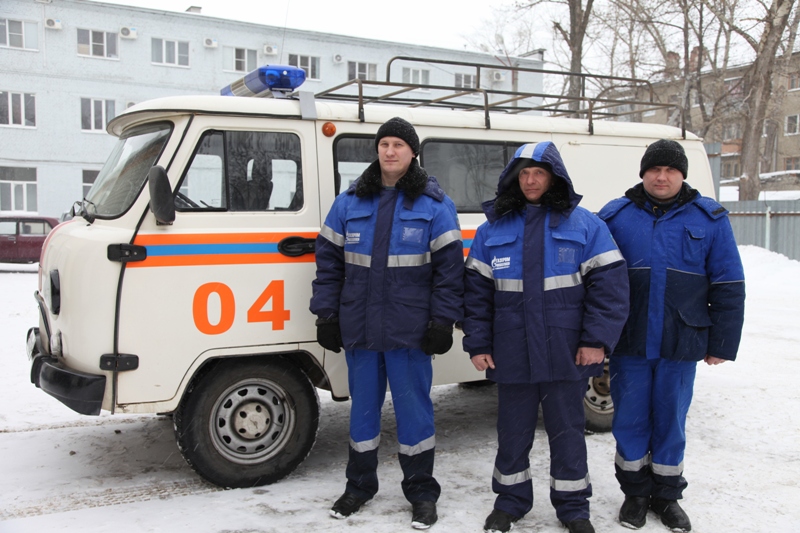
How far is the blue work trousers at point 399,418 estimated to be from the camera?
4.17 meters

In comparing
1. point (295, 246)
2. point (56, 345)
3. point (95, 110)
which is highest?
A: point (95, 110)

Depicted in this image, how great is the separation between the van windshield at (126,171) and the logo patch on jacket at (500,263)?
2127 mm

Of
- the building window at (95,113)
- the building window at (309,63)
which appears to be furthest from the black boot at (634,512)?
the building window at (309,63)

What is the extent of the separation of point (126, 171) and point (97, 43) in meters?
27.2

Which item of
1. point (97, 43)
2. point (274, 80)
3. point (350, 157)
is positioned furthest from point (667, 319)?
point (97, 43)

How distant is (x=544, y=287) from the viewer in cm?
387

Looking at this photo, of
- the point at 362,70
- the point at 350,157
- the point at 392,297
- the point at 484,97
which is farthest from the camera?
the point at 362,70

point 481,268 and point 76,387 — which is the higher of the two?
point 481,268

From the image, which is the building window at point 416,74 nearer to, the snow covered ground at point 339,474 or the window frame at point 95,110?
the window frame at point 95,110

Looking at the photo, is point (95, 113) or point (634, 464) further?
point (95, 113)

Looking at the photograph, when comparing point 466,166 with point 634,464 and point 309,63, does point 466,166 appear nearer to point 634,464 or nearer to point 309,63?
point 634,464

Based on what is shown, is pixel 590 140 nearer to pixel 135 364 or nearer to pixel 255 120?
pixel 255 120

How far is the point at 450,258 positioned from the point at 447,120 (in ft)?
4.92

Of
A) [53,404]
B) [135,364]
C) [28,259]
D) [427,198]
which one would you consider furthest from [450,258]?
[28,259]
